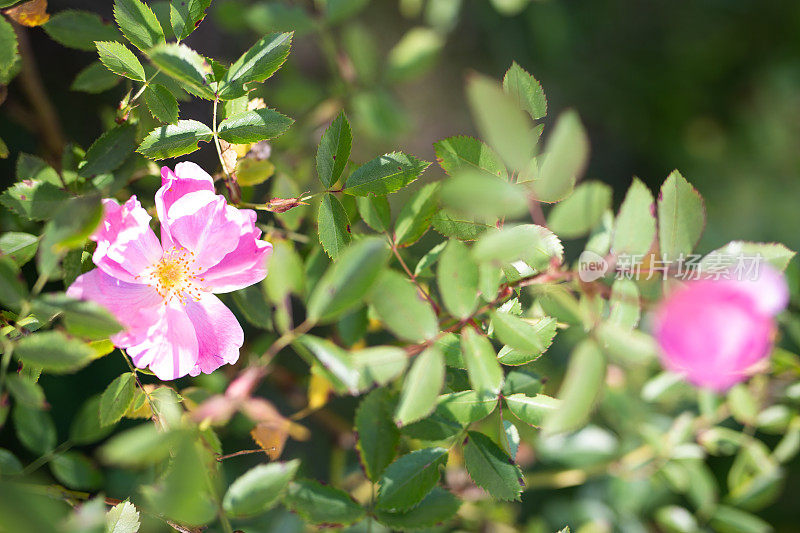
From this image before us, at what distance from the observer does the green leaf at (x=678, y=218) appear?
19.3 inches

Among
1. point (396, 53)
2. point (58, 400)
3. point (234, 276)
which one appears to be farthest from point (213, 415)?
point (58, 400)

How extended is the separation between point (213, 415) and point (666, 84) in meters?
1.88

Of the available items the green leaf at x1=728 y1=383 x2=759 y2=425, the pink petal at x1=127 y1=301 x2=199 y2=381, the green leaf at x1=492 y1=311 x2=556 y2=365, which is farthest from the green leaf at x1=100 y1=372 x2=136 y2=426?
the green leaf at x1=728 y1=383 x2=759 y2=425

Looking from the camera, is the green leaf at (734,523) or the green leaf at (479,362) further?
the green leaf at (734,523)

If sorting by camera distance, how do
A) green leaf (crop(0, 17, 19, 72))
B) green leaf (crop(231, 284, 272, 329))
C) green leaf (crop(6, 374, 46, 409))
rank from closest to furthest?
1. green leaf (crop(6, 374, 46, 409))
2. green leaf (crop(0, 17, 19, 72))
3. green leaf (crop(231, 284, 272, 329))

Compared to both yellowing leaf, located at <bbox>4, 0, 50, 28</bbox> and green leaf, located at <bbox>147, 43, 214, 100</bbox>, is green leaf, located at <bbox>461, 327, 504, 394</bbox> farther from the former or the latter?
yellowing leaf, located at <bbox>4, 0, 50, 28</bbox>

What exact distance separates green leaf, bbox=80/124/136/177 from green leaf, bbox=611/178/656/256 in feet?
1.50

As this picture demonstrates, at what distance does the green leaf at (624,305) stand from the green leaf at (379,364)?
17 cm

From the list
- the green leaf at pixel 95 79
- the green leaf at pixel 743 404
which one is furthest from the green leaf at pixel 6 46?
the green leaf at pixel 743 404

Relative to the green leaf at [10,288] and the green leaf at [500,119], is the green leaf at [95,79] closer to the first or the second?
the green leaf at [10,288]

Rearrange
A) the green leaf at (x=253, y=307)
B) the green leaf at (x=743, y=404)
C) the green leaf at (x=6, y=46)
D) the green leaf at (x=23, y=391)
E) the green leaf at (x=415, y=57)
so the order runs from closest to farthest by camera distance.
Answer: the green leaf at (x=23, y=391)
the green leaf at (x=6, y=46)
the green leaf at (x=253, y=307)
the green leaf at (x=415, y=57)
the green leaf at (x=743, y=404)

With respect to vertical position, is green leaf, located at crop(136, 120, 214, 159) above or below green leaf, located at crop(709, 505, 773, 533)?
above

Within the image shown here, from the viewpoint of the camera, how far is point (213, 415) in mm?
348

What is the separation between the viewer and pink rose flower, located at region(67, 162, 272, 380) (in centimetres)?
52
